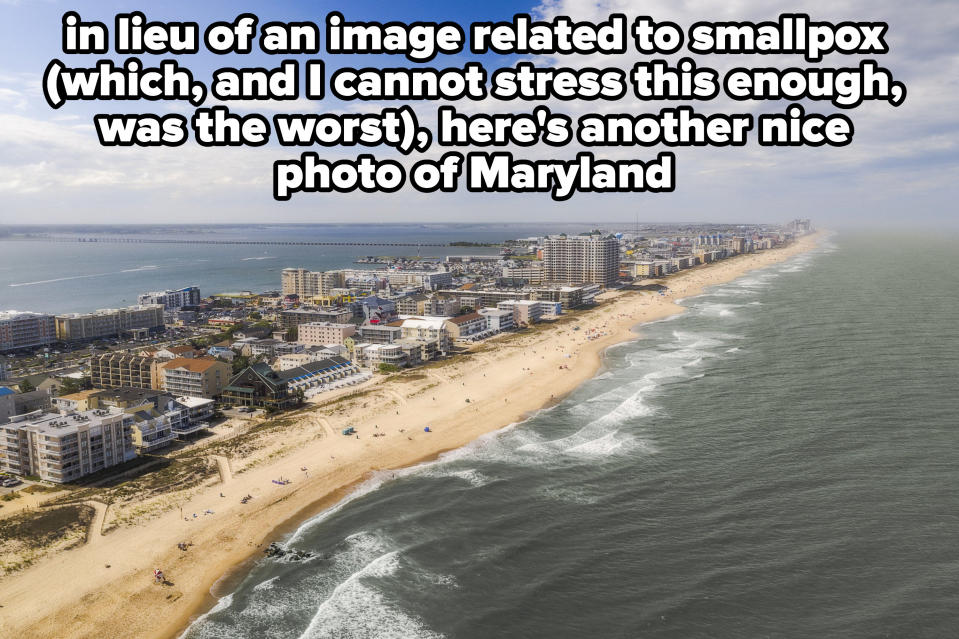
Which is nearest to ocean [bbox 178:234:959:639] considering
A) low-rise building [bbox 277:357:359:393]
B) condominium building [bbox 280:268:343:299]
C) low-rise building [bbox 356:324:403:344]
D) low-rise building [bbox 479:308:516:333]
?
low-rise building [bbox 277:357:359:393]

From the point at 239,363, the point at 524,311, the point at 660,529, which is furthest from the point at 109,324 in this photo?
the point at 660,529

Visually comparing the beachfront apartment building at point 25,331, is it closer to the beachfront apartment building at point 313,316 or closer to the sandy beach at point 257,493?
the beachfront apartment building at point 313,316

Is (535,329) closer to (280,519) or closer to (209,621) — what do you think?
(280,519)

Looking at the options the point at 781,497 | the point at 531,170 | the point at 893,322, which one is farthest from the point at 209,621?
the point at 893,322

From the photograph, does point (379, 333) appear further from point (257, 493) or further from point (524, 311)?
point (257, 493)

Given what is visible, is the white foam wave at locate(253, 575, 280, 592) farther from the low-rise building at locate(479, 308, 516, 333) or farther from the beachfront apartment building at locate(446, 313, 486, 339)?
the low-rise building at locate(479, 308, 516, 333)
